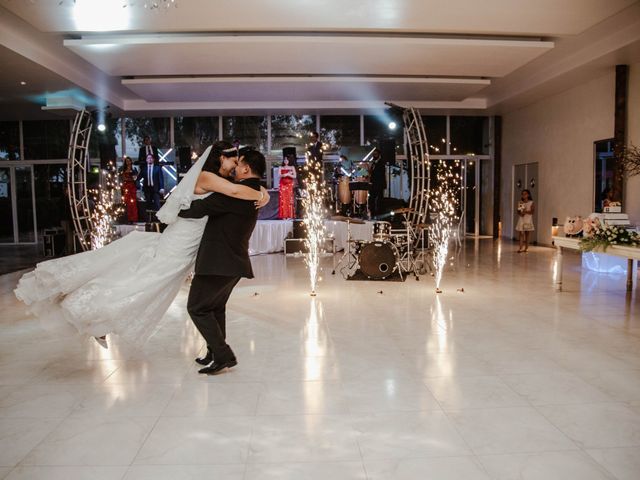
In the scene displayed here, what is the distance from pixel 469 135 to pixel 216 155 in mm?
14042

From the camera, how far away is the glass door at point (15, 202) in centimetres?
1590

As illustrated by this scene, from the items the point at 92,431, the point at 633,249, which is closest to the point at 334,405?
the point at 92,431

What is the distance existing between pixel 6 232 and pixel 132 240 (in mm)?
14328

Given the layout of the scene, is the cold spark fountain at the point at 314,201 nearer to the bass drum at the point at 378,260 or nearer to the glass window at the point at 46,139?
the bass drum at the point at 378,260

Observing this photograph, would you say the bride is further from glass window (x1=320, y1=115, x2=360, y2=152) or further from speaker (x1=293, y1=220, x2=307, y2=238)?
glass window (x1=320, y1=115, x2=360, y2=152)

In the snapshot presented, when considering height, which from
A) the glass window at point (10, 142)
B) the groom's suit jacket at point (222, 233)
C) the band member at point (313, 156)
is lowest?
the groom's suit jacket at point (222, 233)

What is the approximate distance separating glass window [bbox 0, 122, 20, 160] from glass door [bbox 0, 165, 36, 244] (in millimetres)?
346

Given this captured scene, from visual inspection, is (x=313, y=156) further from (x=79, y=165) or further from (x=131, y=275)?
(x=131, y=275)

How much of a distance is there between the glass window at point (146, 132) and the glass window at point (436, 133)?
24.3ft

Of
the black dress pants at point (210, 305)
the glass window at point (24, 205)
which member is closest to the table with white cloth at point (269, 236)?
the glass window at point (24, 205)

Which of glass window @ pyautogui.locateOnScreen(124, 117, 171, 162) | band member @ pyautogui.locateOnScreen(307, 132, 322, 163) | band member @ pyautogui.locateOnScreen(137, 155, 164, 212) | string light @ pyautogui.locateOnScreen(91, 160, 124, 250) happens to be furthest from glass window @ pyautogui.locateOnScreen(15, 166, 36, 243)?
band member @ pyautogui.locateOnScreen(307, 132, 322, 163)

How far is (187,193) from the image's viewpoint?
3.71 metres

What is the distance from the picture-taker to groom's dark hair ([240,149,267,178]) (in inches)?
151

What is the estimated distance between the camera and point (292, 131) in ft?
52.3
